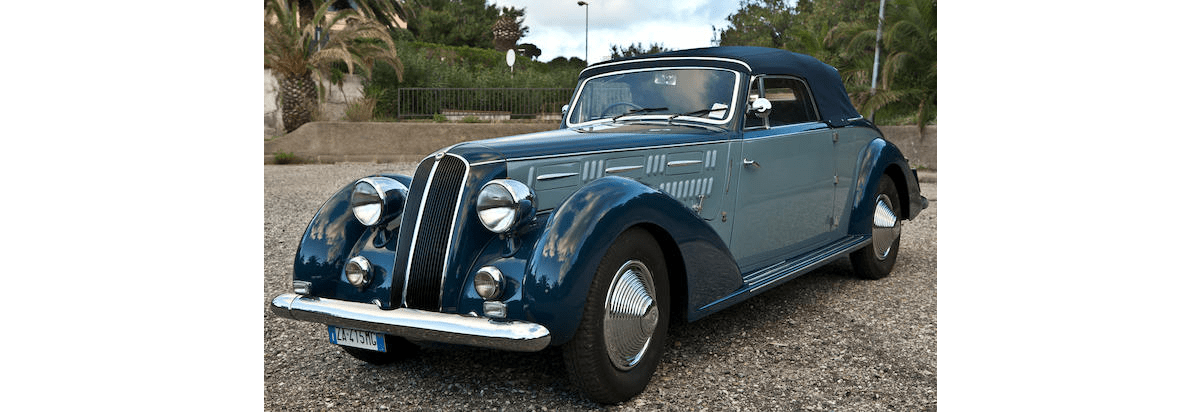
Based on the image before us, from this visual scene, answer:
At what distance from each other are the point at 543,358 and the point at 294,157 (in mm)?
14410

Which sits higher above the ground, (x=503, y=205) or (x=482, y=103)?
(x=482, y=103)

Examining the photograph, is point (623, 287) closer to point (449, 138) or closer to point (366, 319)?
point (366, 319)

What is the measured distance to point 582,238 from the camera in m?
3.13

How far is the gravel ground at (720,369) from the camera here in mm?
3523

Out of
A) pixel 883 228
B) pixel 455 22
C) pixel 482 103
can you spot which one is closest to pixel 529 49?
pixel 455 22

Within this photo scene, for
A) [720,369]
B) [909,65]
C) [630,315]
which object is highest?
[909,65]

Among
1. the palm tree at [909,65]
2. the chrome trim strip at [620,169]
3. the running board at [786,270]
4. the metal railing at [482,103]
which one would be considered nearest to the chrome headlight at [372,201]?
the chrome trim strip at [620,169]

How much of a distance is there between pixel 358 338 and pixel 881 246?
13.4ft

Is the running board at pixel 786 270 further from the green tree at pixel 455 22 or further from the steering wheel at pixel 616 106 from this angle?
the green tree at pixel 455 22

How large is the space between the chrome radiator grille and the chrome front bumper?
88mm

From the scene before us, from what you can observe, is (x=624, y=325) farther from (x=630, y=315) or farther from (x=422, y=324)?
(x=422, y=324)

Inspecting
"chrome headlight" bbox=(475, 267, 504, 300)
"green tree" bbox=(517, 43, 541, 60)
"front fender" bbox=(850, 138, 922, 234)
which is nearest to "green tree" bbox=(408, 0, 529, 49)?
"green tree" bbox=(517, 43, 541, 60)

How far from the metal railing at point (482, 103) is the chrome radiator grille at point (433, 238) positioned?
51.7ft

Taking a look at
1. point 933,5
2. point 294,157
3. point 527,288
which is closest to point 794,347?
point 527,288
